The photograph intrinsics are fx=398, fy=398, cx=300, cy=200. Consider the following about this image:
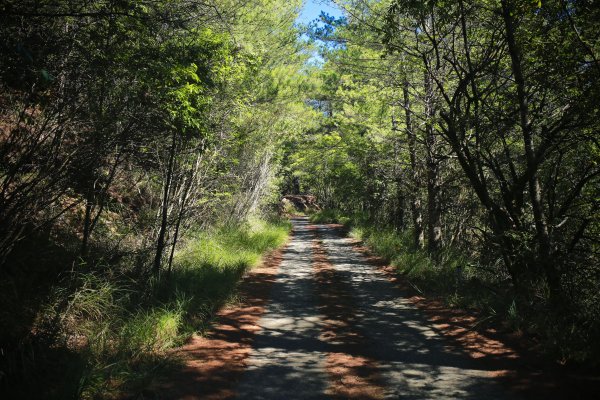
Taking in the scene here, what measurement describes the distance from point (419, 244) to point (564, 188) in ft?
18.6

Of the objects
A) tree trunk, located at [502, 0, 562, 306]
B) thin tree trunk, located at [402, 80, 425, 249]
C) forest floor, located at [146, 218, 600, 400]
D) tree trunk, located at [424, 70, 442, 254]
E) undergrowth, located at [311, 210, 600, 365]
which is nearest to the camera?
forest floor, located at [146, 218, 600, 400]

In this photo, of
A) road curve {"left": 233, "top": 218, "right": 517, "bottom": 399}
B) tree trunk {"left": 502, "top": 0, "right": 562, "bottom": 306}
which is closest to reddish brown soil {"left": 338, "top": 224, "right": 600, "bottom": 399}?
road curve {"left": 233, "top": 218, "right": 517, "bottom": 399}

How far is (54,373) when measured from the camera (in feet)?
14.1

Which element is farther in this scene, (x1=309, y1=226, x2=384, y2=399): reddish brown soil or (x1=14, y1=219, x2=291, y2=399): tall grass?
(x1=309, y1=226, x2=384, y2=399): reddish brown soil

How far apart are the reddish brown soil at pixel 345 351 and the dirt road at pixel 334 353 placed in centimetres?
1

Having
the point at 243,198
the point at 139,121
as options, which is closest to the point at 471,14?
the point at 139,121

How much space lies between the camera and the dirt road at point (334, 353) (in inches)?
175

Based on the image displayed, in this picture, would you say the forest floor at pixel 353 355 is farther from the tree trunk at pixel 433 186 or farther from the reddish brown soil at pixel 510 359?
the tree trunk at pixel 433 186

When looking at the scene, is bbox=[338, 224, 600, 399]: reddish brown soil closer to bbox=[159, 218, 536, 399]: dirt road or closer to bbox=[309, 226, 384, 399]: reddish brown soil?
bbox=[159, 218, 536, 399]: dirt road

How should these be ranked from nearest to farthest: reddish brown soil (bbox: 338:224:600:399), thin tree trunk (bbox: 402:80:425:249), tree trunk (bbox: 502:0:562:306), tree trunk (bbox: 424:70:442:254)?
reddish brown soil (bbox: 338:224:600:399) < tree trunk (bbox: 502:0:562:306) < tree trunk (bbox: 424:70:442:254) < thin tree trunk (bbox: 402:80:425:249)

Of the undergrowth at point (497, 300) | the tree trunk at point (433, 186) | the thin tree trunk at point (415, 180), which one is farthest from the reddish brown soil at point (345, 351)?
the thin tree trunk at point (415, 180)

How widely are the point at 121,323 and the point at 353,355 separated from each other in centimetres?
332

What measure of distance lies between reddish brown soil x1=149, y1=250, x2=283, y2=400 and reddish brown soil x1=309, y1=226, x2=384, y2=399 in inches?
46.9

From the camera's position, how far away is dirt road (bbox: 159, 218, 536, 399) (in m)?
4.44
